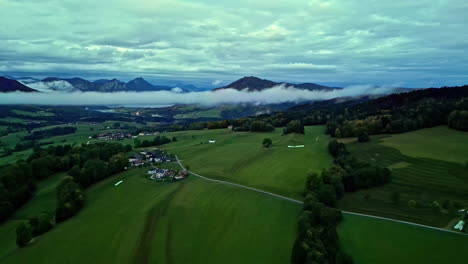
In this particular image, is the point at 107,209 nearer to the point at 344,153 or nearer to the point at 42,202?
the point at 42,202

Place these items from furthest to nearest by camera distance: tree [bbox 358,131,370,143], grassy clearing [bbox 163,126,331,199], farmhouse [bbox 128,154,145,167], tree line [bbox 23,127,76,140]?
tree line [bbox 23,127,76,140], tree [bbox 358,131,370,143], farmhouse [bbox 128,154,145,167], grassy clearing [bbox 163,126,331,199]

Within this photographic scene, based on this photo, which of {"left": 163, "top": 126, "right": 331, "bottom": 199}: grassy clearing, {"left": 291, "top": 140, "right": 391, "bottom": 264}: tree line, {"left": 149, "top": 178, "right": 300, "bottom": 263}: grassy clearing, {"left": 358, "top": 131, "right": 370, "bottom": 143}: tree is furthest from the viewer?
{"left": 358, "top": 131, "right": 370, "bottom": 143}: tree

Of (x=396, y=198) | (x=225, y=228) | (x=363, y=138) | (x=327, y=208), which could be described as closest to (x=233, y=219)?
(x=225, y=228)

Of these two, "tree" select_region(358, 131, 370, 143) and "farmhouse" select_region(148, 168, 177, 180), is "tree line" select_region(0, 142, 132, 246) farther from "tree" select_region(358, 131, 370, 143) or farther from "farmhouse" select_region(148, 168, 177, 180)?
"tree" select_region(358, 131, 370, 143)

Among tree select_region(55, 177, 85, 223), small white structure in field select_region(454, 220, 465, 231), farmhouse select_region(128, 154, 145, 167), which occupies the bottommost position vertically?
tree select_region(55, 177, 85, 223)

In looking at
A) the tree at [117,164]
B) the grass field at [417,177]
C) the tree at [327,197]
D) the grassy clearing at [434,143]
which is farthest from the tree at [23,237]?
the grassy clearing at [434,143]

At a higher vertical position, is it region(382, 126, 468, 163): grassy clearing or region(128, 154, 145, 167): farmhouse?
region(382, 126, 468, 163): grassy clearing

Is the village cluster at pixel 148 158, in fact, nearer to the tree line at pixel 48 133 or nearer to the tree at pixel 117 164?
the tree at pixel 117 164

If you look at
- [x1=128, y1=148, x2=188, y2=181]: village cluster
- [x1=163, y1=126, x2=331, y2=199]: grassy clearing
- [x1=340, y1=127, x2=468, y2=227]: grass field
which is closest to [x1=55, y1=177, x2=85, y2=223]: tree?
[x1=128, y1=148, x2=188, y2=181]: village cluster
